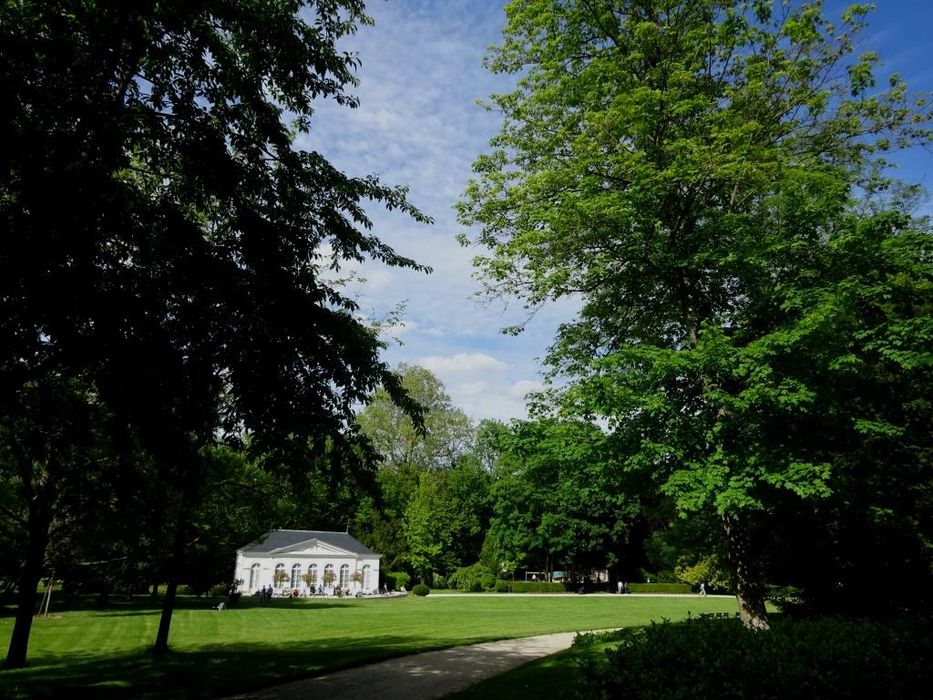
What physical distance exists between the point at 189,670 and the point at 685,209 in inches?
564

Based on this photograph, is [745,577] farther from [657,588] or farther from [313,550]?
[657,588]

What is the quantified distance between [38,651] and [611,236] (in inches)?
737

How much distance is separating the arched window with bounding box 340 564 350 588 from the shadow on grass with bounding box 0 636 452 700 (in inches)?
1380

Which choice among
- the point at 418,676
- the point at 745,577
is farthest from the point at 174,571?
the point at 745,577

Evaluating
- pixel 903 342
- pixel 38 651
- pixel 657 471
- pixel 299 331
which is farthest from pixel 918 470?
pixel 38 651

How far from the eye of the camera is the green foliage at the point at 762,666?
18.9 feet

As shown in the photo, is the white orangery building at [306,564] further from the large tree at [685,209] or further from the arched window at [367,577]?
the large tree at [685,209]

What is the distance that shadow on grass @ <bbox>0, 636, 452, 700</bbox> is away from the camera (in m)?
10.1

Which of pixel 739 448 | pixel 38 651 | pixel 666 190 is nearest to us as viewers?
pixel 739 448

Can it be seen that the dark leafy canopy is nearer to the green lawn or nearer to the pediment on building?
the green lawn

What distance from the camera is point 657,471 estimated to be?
34.7ft

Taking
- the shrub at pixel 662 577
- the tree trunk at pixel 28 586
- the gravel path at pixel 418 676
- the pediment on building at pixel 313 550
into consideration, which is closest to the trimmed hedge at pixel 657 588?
the shrub at pixel 662 577

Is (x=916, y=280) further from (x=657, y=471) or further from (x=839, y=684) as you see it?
(x=839, y=684)

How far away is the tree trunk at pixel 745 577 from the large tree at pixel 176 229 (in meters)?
8.38
